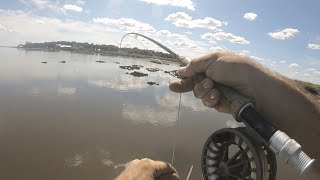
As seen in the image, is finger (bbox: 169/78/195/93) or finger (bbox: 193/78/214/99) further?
finger (bbox: 169/78/195/93)

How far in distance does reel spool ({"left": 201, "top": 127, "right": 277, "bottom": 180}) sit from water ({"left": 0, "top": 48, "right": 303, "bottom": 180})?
12.4m

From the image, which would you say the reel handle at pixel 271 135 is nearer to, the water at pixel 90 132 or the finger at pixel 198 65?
the finger at pixel 198 65

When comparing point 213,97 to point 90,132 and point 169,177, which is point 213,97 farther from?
point 90,132

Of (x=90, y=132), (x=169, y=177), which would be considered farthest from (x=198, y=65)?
(x=90, y=132)

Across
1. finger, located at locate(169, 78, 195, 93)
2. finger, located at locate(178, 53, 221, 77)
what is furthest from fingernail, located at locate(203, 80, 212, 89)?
finger, located at locate(169, 78, 195, 93)

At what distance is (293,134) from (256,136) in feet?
1.56

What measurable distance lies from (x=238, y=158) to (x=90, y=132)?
17.8m

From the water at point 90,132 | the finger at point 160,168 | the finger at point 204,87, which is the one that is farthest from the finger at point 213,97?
the water at point 90,132

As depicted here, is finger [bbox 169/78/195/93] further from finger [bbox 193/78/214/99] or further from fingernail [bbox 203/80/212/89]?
fingernail [bbox 203/80/212/89]

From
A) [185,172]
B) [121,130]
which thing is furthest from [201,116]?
[185,172]

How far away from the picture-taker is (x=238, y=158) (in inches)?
86.0

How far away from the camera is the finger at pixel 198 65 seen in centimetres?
275

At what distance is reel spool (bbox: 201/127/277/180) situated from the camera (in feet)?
6.42

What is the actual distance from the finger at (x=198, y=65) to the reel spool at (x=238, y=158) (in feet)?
2.33
